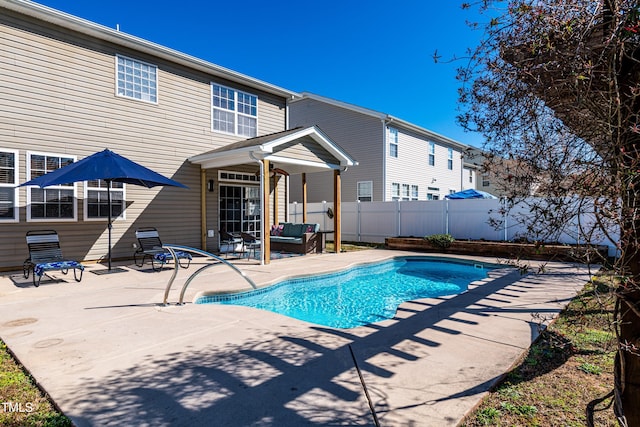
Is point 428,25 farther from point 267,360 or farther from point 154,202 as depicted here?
point 154,202

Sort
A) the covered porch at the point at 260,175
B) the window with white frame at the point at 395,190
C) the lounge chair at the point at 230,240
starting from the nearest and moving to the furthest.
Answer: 1. the covered porch at the point at 260,175
2. the lounge chair at the point at 230,240
3. the window with white frame at the point at 395,190

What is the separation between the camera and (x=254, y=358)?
12.0 ft

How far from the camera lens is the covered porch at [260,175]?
9.69m

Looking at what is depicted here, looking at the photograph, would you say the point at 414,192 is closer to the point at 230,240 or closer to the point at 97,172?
the point at 230,240

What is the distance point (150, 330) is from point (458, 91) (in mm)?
4328

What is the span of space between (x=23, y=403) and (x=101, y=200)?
7.78m

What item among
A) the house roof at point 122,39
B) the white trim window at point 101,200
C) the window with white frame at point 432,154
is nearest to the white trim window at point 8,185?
the white trim window at point 101,200

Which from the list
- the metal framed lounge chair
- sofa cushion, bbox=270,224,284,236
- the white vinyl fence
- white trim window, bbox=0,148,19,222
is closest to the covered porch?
sofa cushion, bbox=270,224,284,236

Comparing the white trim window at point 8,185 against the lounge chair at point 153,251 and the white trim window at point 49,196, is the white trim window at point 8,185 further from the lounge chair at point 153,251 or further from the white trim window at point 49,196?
the lounge chair at point 153,251

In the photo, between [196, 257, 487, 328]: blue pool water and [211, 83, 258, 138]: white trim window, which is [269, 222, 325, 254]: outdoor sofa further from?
[211, 83, 258, 138]: white trim window

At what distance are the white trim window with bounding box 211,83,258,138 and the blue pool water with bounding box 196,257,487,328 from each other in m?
6.53

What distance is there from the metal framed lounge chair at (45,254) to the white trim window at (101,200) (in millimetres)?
1055

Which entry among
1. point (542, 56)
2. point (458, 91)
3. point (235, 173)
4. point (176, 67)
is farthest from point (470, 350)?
point (176, 67)

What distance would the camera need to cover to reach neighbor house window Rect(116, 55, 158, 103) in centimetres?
997
